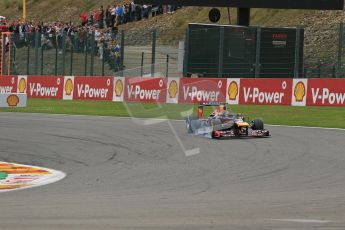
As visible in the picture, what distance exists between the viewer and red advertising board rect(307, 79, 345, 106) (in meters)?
23.3

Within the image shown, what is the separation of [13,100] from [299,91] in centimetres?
881

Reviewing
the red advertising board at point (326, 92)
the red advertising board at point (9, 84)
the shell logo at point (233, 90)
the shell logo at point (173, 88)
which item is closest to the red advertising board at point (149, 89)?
the shell logo at point (173, 88)

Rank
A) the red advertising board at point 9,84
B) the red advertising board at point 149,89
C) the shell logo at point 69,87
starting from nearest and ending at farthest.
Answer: the red advertising board at point 149,89 → the shell logo at point 69,87 → the red advertising board at point 9,84

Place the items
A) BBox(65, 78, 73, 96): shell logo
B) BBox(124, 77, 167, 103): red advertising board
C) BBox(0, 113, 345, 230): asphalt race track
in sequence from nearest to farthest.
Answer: BBox(0, 113, 345, 230): asphalt race track
BBox(124, 77, 167, 103): red advertising board
BBox(65, 78, 73, 96): shell logo

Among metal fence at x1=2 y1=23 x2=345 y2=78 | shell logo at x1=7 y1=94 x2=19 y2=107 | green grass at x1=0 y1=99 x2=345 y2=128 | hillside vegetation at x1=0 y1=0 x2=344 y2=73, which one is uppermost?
hillside vegetation at x1=0 y1=0 x2=344 y2=73

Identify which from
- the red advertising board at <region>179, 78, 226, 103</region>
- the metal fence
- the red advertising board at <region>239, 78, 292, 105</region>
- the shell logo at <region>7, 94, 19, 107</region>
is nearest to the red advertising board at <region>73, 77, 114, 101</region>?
the metal fence

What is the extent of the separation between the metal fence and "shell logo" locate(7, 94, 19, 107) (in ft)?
20.2

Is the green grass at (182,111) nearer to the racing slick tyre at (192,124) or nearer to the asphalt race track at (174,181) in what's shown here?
the asphalt race track at (174,181)

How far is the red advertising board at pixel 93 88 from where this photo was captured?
29.3 meters

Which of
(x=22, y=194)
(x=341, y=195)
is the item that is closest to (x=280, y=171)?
(x=341, y=195)

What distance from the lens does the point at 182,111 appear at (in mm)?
19641

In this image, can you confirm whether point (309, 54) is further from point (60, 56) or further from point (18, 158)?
point (18, 158)

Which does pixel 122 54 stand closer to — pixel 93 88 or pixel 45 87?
pixel 93 88

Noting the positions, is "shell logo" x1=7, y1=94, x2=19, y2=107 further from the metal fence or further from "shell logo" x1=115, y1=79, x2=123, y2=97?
"shell logo" x1=115, y1=79, x2=123, y2=97
